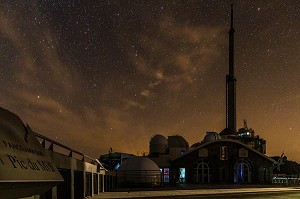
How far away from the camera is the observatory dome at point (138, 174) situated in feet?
155

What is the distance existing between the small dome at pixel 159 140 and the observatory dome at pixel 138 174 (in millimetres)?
19917

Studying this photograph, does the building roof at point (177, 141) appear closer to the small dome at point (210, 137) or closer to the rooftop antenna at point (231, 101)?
the small dome at point (210, 137)

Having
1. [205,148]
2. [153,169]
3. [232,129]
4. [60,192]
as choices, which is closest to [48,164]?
[60,192]

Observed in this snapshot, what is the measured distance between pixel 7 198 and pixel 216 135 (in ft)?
221

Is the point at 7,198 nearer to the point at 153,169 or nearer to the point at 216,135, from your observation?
the point at 153,169

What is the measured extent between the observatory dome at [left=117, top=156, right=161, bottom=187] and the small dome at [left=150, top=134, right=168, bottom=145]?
19.9 meters

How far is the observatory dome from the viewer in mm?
47338

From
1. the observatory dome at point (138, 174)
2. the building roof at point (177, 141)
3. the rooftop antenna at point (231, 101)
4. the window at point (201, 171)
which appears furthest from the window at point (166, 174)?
the rooftop antenna at point (231, 101)

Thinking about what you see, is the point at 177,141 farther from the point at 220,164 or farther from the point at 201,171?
the point at 220,164

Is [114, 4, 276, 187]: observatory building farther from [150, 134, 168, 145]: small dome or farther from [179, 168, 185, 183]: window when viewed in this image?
[150, 134, 168, 145]: small dome

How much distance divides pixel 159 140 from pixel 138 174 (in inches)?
880

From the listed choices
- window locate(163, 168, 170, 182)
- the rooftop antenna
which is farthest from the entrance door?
the rooftop antenna

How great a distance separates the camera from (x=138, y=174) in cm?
4775

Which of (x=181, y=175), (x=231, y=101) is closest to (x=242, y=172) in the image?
(x=181, y=175)
